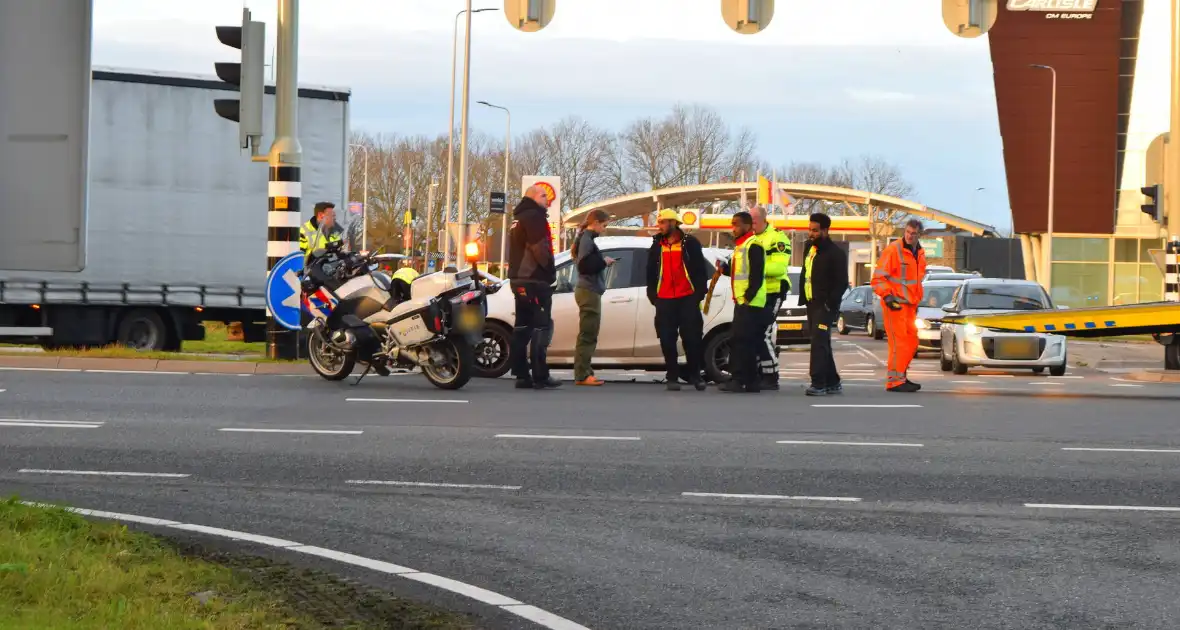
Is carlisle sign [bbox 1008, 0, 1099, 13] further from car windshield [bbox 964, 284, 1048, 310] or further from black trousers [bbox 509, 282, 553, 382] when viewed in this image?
black trousers [bbox 509, 282, 553, 382]

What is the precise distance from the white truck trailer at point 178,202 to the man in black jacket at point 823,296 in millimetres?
8624

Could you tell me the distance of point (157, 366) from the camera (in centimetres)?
1791

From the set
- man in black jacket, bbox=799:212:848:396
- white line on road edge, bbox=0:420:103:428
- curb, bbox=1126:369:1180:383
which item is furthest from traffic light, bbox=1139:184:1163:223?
white line on road edge, bbox=0:420:103:428

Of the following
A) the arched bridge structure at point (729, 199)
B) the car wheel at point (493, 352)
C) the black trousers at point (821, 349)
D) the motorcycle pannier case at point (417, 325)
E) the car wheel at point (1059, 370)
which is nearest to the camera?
the motorcycle pannier case at point (417, 325)

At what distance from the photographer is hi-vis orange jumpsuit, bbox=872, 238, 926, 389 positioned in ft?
53.9

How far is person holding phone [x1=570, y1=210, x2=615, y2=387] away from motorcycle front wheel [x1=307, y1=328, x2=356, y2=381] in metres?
2.26

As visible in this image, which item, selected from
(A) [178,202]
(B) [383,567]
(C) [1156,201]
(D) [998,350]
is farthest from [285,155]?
(C) [1156,201]

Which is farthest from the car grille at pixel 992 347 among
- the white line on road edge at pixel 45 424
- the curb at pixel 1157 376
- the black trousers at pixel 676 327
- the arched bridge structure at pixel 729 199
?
the arched bridge structure at pixel 729 199

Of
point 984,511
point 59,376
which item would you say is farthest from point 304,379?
point 984,511

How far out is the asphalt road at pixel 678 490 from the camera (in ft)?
21.1

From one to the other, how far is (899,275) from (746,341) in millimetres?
1704

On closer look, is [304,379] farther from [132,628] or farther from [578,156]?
[578,156]

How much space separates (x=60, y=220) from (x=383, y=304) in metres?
11.0

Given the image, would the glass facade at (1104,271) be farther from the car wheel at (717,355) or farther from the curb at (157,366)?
the curb at (157,366)
